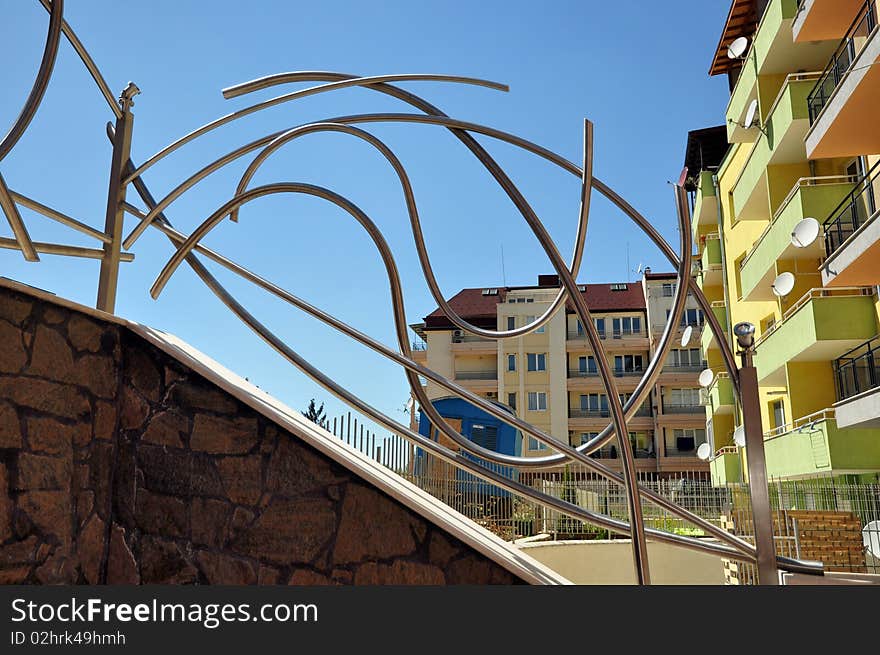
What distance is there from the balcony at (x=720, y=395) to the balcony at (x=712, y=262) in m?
2.81

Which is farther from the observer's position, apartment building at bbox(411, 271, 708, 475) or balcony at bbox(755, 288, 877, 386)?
apartment building at bbox(411, 271, 708, 475)

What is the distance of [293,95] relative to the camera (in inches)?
129

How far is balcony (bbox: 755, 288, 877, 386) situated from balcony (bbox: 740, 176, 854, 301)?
3.54ft

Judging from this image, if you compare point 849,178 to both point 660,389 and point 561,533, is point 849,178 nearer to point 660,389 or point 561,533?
point 561,533

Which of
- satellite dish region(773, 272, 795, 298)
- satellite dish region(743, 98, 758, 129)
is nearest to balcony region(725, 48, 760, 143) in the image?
satellite dish region(743, 98, 758, 129)

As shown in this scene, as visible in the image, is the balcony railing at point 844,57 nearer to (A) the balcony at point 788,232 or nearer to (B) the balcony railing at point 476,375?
(A) the balcony at point 788,232

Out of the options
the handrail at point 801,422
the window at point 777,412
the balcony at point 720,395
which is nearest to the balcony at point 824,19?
the handrail at point 801,422

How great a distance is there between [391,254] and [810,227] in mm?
11106

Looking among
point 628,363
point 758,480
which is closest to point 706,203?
point 628,363

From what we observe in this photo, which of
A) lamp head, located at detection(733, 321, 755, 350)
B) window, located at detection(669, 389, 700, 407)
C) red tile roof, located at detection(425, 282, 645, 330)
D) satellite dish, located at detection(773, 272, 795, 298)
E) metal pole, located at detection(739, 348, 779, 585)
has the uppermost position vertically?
red tile roof, located at detection(425, 282, 645, 330)

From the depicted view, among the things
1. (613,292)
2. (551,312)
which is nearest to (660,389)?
(613,292)

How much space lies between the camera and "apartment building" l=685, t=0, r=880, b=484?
36.2 feet

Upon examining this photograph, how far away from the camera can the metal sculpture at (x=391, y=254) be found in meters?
2.66

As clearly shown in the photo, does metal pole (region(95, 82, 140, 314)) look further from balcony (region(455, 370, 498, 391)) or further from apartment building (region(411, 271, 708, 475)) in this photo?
balcony (region(455, 370, 498, 391))
